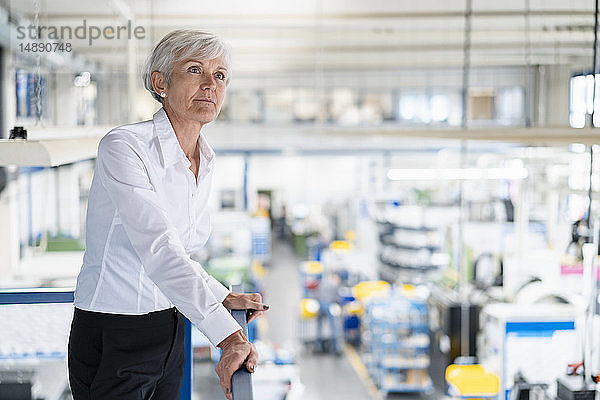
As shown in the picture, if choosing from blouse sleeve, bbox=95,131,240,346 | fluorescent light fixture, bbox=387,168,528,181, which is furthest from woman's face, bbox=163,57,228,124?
fluorescent light fixture, bbox=387,168,528,181

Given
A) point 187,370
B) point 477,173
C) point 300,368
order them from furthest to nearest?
point 300,368, point 477,173, point 187,370

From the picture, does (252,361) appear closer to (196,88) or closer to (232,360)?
(232,360)

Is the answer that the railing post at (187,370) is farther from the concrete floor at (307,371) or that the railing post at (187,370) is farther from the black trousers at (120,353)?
the concrete floor at (307,371)

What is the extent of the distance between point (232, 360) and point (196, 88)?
0.68m

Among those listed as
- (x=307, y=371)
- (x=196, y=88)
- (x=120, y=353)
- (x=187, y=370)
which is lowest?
(x=307, y=371)

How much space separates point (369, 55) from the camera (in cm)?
1356

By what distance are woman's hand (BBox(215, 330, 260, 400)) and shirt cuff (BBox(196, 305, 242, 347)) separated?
3 centimetres

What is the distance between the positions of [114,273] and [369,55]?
12.3 m

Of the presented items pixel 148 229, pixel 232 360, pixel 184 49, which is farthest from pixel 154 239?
pixel 184 49

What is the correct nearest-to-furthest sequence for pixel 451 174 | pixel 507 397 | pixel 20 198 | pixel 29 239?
pixel 507 397
pixel 451 174
pixel 20 198
pixel 29 239

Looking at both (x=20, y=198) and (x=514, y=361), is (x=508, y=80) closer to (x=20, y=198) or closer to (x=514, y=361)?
(x=20, y=198)

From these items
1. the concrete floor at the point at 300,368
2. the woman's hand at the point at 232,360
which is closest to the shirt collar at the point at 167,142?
the woman's hand at the point at 232,360

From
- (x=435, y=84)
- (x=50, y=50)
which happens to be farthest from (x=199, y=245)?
(x=435, y=84)

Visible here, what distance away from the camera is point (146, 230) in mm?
1562
